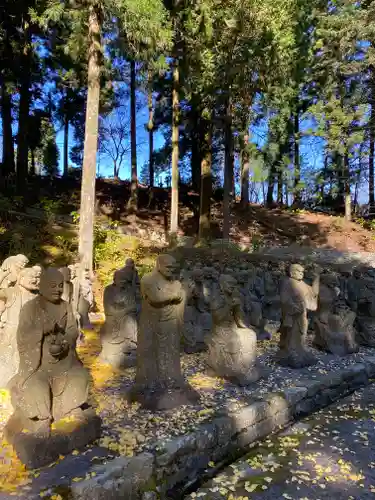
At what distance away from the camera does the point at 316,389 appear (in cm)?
638

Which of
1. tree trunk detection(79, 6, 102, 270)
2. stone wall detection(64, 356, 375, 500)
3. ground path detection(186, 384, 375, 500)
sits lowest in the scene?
ground path detection(186, 384, 375, 500)

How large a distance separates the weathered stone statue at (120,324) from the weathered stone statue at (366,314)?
5.52 metres

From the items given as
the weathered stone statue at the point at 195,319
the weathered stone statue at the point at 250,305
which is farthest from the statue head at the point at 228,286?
the weathered stone statue at the point at 250,305

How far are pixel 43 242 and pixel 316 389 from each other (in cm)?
1180

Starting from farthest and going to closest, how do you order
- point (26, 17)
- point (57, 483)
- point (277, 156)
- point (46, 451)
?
1. point (277, 156)
2. point (26, 17)
3. point (46, 451)
4. point (57, 483)

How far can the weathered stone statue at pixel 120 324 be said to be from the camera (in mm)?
7035

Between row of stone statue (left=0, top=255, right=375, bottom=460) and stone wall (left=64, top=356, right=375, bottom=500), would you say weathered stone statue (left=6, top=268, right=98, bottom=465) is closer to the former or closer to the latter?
row of stone statue (left=0, top=255, right=375, bottom=460)

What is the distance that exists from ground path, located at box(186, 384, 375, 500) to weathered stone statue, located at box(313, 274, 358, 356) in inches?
97.6

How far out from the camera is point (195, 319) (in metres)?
8.69

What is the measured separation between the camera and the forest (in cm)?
1217

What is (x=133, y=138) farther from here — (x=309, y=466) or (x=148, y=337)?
(x=309, y=466)

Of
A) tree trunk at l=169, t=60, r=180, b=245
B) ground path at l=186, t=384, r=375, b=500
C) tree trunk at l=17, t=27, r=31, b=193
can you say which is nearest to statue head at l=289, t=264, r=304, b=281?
ground path at l=186, t=384, r=375, b=500

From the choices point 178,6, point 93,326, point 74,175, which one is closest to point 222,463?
point 93,326

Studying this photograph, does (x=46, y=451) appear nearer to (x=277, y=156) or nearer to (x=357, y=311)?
(x=357, y=311)
